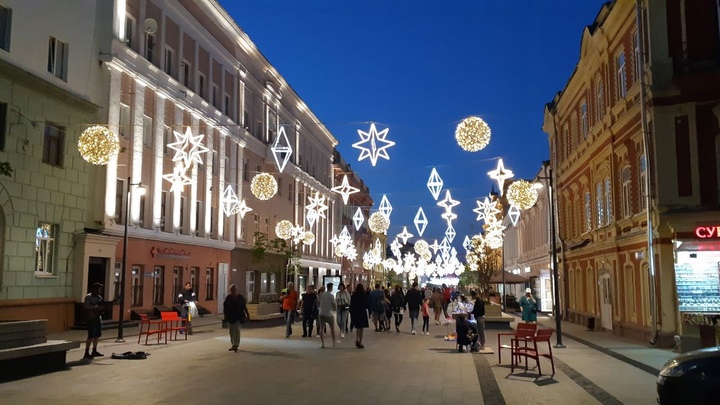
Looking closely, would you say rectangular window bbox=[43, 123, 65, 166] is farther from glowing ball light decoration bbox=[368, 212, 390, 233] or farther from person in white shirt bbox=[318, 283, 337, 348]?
glowing ball light decoration bbox=[368, 212, 390, 233]

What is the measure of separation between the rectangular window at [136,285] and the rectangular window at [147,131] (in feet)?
18.5

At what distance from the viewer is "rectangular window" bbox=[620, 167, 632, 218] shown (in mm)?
22094

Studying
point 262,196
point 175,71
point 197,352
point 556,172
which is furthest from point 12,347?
point 556,172

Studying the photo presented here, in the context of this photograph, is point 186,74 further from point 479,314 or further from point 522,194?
point 479,314

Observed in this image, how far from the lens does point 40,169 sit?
2248 centimetres

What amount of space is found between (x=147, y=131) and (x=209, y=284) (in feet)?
34.3

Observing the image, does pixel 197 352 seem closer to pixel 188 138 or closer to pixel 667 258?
pixel 188 138

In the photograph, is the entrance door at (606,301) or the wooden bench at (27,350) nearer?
the wooden bench at (27,350)

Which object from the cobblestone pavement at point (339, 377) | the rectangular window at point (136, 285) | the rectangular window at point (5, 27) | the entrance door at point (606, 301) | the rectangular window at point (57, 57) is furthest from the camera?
the rectangular window at point (136, 285)

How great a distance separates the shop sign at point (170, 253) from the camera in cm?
3052

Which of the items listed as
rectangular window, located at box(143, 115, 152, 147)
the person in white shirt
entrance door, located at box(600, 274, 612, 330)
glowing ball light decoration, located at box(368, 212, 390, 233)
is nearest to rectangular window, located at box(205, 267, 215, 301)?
rectangular window, located at box(143, 115, 152, 147)

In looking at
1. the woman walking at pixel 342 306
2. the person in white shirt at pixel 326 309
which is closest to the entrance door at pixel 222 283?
the woman walking at pixel 342 306

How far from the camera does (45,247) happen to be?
2338 cm

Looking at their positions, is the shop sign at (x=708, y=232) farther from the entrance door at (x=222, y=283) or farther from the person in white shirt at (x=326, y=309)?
the entrance door at (x=222, y=283)
